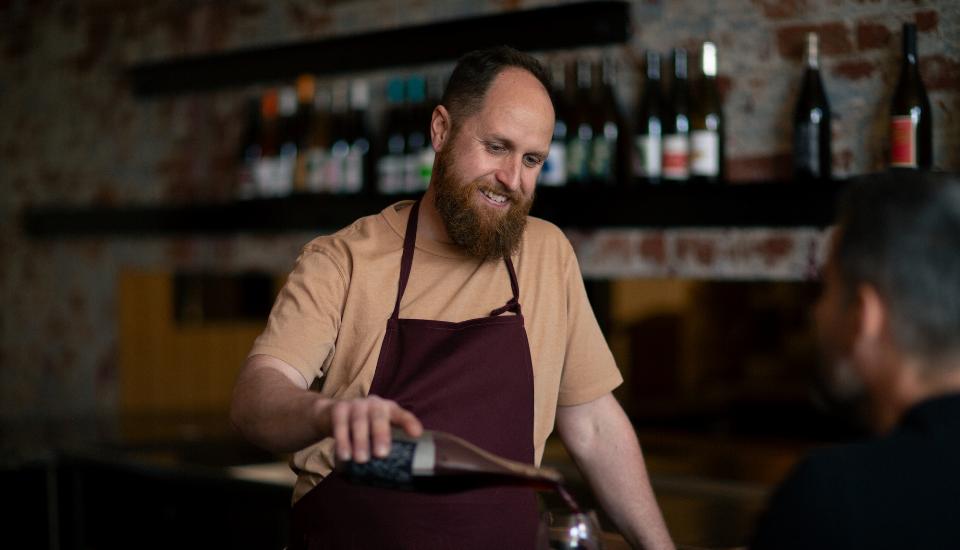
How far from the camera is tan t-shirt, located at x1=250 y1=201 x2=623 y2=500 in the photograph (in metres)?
1.63

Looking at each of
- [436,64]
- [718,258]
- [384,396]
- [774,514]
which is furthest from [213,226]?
[774,514]

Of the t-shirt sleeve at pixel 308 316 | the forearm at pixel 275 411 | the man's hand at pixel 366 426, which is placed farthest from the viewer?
the t-shirt sleeve at pixel 308 316

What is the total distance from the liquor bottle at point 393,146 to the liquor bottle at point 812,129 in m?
1.06

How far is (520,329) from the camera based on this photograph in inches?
67.3

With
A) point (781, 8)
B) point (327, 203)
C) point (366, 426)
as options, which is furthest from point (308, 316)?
point (327, 203)

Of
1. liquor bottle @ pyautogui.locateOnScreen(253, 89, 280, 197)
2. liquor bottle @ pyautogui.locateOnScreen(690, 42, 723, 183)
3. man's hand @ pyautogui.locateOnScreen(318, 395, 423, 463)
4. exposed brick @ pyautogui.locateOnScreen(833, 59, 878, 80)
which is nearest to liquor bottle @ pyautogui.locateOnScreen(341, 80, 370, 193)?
liquor bottle @ pyautogui.locateOnScreen(253, 89, 280, 197)

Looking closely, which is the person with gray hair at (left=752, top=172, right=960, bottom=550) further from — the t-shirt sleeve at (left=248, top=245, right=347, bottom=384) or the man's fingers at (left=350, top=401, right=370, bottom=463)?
the t-shirt sleeve at (left=248, top=245, right=347, bottom=384)

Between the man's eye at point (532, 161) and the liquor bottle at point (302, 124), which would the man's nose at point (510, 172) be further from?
the liquor bottle at point (302, 124)

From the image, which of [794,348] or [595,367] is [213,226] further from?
[595,367]

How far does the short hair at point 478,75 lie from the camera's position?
1704 mm

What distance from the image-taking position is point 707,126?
2.61 m

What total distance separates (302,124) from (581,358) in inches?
72.3

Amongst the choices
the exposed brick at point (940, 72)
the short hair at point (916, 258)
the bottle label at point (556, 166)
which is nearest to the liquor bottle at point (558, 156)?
the bottle label at point (556, 166)

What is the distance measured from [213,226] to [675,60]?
1.57 m
